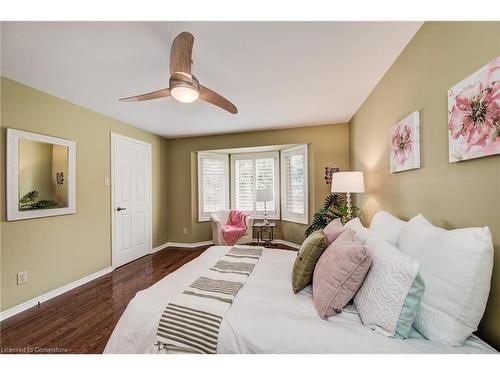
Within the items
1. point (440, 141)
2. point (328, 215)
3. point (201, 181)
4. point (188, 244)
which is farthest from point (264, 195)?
point (440, 141)

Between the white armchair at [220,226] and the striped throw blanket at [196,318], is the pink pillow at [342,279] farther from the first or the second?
the white armchair at [220,226]

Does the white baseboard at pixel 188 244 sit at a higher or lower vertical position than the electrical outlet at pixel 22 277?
lower

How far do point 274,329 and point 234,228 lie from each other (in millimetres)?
3111

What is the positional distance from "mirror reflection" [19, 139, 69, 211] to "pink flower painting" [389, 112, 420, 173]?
3600mm

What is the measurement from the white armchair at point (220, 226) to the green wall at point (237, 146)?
476 millimetres

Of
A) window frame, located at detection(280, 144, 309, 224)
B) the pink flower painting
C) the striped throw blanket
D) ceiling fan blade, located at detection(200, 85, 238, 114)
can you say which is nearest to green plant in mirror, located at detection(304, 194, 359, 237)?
window frame, located at detection(280, 144, 309, 224)

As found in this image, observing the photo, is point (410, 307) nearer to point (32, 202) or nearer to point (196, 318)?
point (196, 318)

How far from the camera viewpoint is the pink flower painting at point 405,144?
1463 mm

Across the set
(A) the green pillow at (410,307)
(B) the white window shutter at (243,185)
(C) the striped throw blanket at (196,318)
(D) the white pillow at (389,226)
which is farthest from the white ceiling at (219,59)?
(B) the white window shutter at (243,185)

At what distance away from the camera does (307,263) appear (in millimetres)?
1321

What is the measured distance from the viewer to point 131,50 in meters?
1.65

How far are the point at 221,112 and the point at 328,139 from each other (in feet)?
6.47
